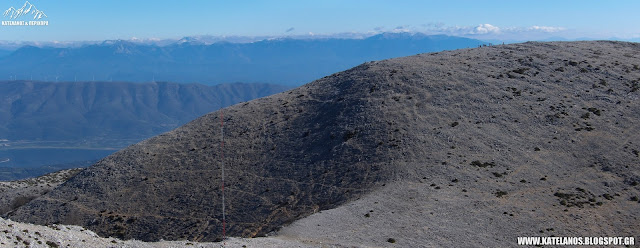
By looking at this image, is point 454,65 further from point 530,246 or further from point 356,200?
point 530,246

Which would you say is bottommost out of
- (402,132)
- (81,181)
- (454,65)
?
(81,181)

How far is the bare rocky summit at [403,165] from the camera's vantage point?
4269cm

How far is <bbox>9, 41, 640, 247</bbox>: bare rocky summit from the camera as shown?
42688mm

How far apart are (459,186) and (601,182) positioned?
14.7 m

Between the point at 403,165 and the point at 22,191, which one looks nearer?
the point at 403,165

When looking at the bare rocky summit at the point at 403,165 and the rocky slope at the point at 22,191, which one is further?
the rocky slope at the point at 22,191

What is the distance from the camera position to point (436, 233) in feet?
128

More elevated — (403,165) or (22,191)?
(403,165)

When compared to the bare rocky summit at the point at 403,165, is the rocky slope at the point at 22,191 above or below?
below

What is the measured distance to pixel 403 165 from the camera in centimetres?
5400

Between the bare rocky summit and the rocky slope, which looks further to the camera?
the rocky slope

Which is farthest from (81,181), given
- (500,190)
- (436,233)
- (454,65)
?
(454,65)

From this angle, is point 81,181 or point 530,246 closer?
point 530,246

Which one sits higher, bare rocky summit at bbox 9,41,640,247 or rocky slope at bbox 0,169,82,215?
bare rocky summit at bbox 9,41,640,247
